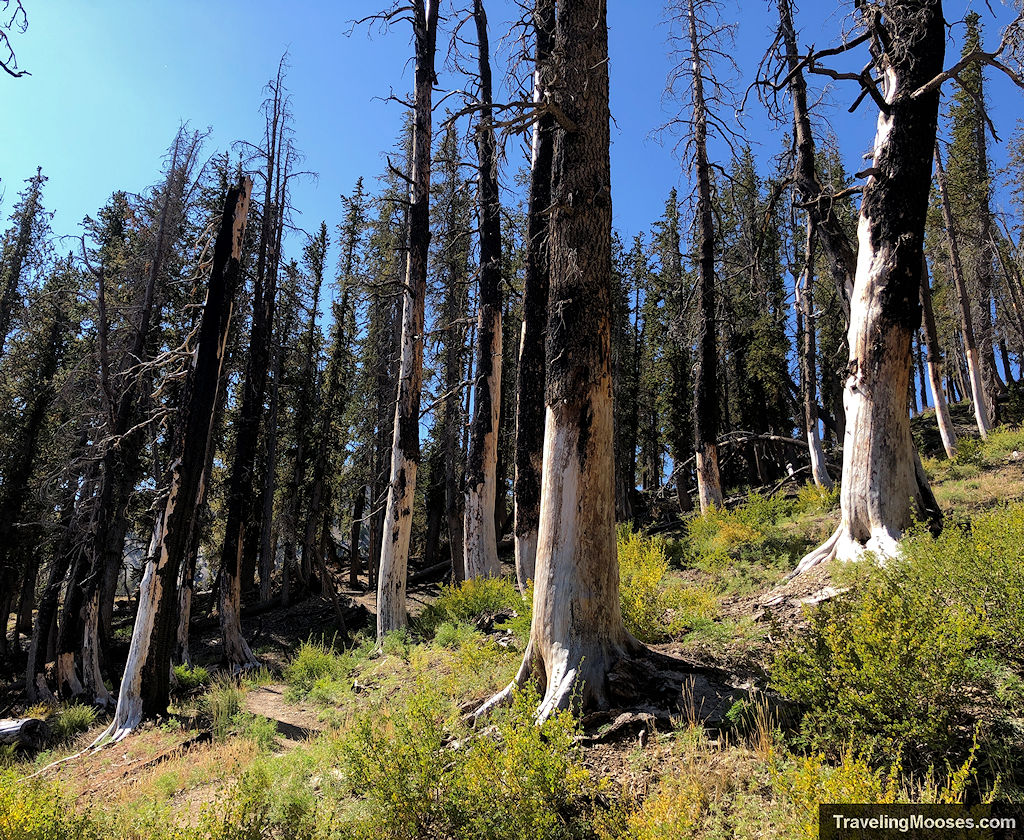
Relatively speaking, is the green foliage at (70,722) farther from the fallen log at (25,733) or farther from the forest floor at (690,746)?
the forest floor at (690,746)

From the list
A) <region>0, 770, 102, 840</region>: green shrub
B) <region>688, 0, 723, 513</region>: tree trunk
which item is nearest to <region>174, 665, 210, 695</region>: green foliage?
<region>0, 770, 102, 840</region>: green shrub

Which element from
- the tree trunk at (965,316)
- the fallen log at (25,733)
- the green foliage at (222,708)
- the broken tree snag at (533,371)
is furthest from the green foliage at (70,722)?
the tree trunk at (965,316)

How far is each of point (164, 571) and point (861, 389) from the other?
10085mm

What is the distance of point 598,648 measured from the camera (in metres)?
4.70

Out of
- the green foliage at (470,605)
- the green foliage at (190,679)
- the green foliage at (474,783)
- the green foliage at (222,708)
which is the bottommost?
the green foliage at (190,679)

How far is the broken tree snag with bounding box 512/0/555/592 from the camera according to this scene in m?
9.23

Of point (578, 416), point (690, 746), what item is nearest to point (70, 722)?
point (578, 416)

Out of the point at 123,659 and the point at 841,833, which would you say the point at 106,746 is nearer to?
the point at 841,833

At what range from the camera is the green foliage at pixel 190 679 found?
11653 millimetres

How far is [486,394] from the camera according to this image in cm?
1252

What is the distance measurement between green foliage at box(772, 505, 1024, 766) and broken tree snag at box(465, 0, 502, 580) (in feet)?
26.1

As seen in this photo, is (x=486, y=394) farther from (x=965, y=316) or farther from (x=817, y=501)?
(x=965, y=316)

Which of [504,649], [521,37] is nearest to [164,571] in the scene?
[504,649]

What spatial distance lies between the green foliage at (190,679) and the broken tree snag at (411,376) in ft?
14.9
